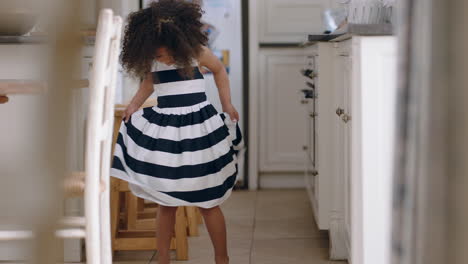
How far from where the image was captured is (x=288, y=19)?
4.67 metres

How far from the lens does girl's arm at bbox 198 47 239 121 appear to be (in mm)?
2586

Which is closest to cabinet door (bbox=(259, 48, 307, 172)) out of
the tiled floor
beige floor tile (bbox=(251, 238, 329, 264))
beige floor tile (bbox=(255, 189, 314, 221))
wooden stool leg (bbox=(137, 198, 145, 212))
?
beige floor tile (bbox=(255, 189, 314, 221))

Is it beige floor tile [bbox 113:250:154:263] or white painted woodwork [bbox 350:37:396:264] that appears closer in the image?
white painted woodwork [bbox 350:37:396:264]

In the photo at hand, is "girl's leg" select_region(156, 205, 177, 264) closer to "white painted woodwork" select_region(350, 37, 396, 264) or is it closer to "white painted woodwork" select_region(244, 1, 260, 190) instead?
"white painted woodwork" select_region(350, 37, 396, 264)

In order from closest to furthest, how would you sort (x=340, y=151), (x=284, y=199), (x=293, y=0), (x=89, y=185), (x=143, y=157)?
1. (x=89, y=185)
2. (x=143, y=157)
3. (x=340, y=151)
4. (x=284, y=199)
5. (x=293, y=0)

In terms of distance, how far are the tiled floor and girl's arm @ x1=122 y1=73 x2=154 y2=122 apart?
0.70 metres

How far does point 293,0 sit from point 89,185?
10.7 feet

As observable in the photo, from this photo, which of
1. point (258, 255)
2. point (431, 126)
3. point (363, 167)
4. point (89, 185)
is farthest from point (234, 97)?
point (431, 126)

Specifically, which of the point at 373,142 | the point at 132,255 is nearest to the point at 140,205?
the point at 132,255

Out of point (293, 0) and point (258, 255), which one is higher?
point (293, 0)

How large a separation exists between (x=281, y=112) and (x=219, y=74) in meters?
2.14

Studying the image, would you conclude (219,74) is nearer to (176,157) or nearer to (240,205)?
(176,157)

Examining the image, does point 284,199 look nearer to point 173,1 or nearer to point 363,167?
point 173,1

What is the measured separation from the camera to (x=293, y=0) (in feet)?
15.3
